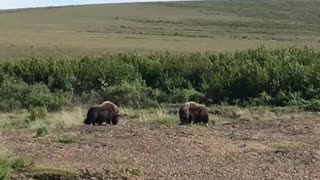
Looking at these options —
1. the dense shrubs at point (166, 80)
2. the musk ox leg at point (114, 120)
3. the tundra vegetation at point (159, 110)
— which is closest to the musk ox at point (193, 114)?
the tundra vegetation at point (159, 110)

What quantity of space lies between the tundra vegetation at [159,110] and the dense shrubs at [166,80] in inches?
1.9

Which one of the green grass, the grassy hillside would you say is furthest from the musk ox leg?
the grassy hillside

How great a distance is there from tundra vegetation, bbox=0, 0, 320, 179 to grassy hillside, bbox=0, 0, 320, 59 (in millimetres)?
676

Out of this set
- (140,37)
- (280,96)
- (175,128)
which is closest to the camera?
(175,128)

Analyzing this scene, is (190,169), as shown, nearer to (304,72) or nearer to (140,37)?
(304,72)

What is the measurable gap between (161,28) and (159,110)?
2441 inches

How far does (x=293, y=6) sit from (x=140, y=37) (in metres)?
→ 39.1

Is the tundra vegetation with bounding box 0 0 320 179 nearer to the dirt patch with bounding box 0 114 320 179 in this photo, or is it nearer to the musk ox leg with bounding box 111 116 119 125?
the dirt patch with bounding box 0 114 320 179

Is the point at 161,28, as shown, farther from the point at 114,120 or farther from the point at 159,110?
the point at 114,120

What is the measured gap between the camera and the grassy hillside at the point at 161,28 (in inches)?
2494

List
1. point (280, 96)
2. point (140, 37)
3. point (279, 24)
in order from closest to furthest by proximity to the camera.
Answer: point (280, 96) < point (140, 37) < point (279, 24)

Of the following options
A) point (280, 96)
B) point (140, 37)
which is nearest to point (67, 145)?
point (280, 96)

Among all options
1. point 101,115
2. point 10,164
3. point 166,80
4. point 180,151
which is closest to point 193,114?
point 101,115

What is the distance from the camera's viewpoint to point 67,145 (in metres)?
15.8
